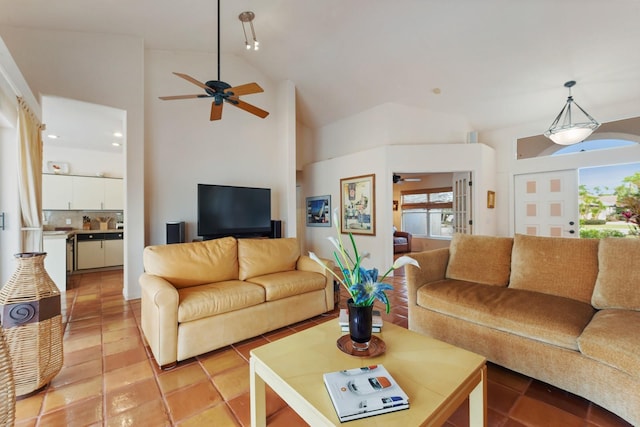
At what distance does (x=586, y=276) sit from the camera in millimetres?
1988

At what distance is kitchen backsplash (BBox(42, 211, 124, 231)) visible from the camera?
5359mm

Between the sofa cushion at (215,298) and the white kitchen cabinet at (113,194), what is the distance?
4.67 metres

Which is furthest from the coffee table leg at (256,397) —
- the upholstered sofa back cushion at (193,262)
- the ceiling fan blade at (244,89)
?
the ceiling fan blade at (244,89)

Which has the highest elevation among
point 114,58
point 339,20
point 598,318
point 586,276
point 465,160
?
point 339,20

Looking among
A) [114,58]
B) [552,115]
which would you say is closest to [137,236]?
[114,58]

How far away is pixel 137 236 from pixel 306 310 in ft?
8.98

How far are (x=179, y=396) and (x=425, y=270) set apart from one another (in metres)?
2.12

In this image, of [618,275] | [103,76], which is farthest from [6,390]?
[103,76]

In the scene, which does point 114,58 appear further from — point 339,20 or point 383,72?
point 383,72

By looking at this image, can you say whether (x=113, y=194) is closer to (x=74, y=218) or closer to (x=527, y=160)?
(x=74, y=218)

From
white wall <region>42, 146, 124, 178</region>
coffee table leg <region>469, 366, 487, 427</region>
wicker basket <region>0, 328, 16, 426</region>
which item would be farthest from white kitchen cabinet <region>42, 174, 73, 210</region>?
coffee table leg <region>469, 366, 487, 427</region>

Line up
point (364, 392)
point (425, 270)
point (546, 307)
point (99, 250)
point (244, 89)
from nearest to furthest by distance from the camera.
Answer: point (364, 392) → point (546, 307) → point (425, 270) → point (244, 89) → point (99, 250)

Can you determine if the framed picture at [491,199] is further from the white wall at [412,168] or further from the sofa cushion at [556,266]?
the sofa cushion at [556,266]

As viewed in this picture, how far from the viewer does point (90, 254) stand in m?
5.22
